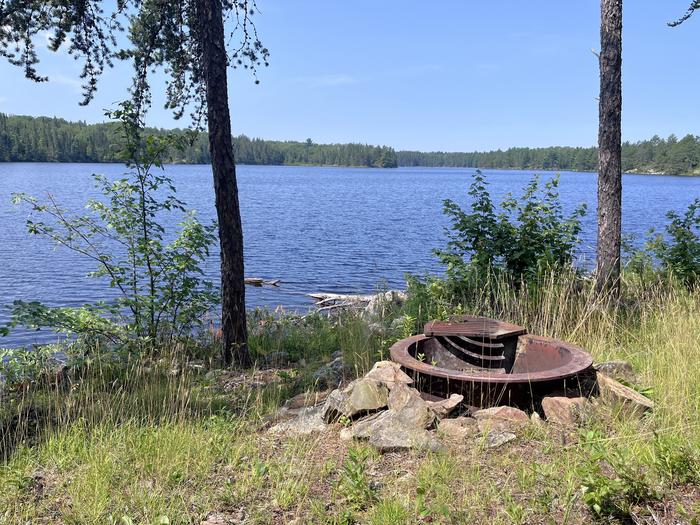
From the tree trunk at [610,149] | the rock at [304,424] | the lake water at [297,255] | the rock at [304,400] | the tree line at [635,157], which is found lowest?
the lake water at [297,255]

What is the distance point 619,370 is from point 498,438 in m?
1.72

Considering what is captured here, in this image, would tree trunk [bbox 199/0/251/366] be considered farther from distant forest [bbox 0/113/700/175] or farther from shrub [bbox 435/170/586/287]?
distant forest [bbox 0/113/700/175]

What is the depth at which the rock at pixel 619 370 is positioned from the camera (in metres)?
4.55

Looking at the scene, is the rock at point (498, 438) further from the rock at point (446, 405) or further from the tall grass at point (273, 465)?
the rock at point (446, 405)

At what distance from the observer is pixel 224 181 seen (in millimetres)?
6434

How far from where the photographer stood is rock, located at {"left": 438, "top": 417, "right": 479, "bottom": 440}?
3738mm

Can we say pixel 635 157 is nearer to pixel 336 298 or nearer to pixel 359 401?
pixel 336 298

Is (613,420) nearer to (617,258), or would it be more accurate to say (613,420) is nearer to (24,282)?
(617,258)

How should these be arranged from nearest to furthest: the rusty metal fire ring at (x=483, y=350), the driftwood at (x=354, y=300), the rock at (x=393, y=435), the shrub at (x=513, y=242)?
the rock at (x=393, y=435)
the rusty metal fire ring at (x=483, y=350)
the shrub at (x=513, y=242)
the driftwood at (x=354, y=300)

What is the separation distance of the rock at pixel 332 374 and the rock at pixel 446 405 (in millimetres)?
1783

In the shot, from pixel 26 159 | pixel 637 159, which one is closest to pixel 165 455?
pixel 26 159

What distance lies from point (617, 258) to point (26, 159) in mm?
127088

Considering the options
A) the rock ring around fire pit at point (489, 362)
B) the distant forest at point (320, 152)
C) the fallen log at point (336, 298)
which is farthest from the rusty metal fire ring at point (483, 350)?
the distant forest at point (320, 152)

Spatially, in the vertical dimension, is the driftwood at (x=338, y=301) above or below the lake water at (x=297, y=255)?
below
